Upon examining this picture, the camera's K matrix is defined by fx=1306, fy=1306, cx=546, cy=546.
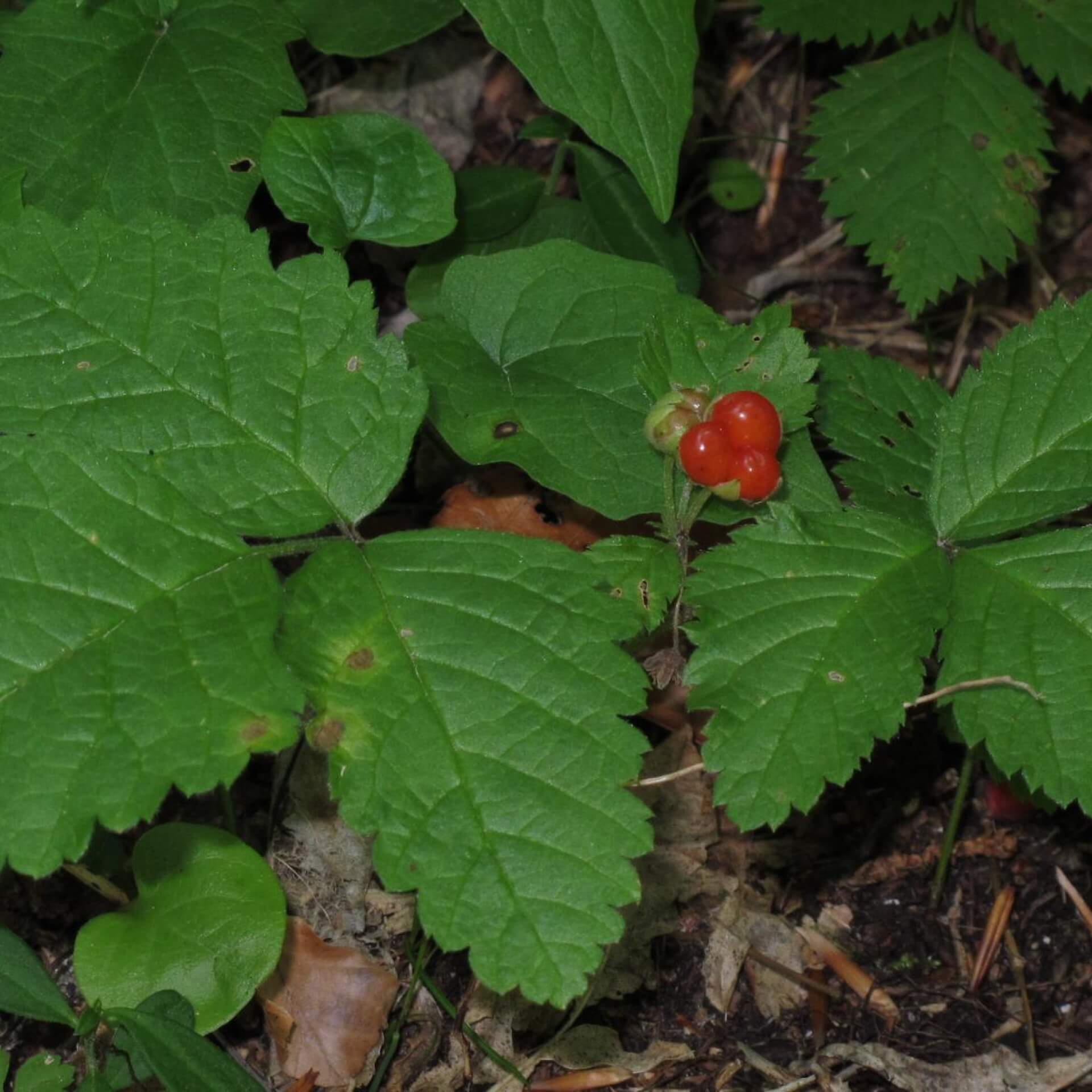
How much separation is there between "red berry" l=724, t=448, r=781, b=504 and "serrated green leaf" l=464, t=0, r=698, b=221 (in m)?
0.67

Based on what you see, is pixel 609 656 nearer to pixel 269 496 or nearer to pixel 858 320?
pixel 269 496

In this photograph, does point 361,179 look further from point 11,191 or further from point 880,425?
point 880,425

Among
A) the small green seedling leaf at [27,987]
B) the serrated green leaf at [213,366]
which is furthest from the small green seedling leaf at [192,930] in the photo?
the serrated green leaf at [213,366]

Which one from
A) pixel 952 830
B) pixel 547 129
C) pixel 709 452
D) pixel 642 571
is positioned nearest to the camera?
pixel 709 452

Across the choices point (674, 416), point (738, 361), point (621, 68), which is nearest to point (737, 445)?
point (674, 416)

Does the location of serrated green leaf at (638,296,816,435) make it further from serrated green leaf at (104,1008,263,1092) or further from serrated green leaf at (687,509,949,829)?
serrated green leaf at (104,1008,263,1092)

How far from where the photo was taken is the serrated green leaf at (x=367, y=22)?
3.50m

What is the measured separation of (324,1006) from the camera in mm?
2875

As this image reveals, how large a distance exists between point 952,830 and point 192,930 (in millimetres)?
1749

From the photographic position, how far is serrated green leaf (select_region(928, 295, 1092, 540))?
2580mm

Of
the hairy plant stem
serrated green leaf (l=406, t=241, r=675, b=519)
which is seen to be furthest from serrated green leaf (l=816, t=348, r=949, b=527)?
the hairy plant stem

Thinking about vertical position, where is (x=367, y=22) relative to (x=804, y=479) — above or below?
above

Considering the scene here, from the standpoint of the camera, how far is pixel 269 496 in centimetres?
235

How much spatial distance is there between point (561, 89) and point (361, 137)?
0.71 meters
